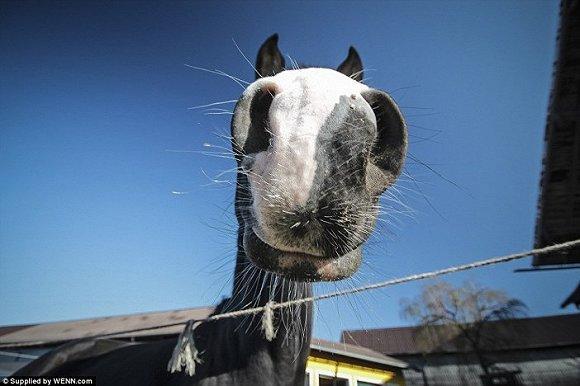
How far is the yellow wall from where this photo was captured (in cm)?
1063

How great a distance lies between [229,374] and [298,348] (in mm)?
431

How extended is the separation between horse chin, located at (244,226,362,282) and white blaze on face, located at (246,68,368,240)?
0.13m

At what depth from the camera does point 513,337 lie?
2683 centimetres

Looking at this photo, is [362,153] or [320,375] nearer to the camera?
[362,153]

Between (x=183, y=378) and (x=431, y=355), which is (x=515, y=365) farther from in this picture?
(x=183, y=378)

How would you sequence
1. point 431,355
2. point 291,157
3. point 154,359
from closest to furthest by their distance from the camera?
point 291,157 < point 154,359 < point 431,355

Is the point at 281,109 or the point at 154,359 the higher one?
the point at 281,109

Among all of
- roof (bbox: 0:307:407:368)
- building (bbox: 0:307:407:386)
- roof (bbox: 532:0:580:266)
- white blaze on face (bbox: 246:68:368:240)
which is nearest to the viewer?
white blaze on face (bbox: 246:68:368:240)

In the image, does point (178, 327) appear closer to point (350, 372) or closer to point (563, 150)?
point (350, 372)

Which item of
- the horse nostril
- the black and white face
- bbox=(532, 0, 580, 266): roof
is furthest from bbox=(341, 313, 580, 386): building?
the horse nostril

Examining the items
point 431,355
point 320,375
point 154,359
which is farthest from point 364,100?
point 431,355

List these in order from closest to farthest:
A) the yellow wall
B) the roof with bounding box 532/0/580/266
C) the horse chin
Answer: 1. the horse chin
2. the roof with bounding box 532/0/580/266
3. the yellow wall

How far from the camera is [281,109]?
116cm

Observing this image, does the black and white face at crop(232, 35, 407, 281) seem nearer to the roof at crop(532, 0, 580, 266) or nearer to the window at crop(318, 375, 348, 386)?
the roof at crop(532, 0, 580, 266)
